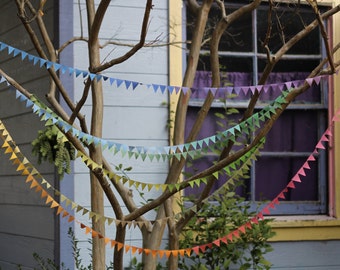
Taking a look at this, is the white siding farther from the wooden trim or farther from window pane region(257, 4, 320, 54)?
window pane region(257, 4, 320, 54)

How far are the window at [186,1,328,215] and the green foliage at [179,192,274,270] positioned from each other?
16.1 inches

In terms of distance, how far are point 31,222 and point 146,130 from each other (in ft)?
3.87

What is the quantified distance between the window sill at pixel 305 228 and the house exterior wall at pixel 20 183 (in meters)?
1.61

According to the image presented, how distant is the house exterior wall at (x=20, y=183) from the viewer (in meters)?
5.98

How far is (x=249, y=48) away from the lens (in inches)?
245

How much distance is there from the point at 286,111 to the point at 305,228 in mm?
898

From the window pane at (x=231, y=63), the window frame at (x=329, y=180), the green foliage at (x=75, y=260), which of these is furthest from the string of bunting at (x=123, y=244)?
the window pane at (x=231, y=63)

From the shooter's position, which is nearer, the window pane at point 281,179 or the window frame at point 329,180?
the window frame at point 329,180

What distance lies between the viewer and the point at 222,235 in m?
5.62

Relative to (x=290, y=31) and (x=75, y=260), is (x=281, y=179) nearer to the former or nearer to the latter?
(x=290, y=31)

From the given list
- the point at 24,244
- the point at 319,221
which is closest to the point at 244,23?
the point at 319,221

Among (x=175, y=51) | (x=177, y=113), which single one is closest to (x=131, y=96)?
(x=175, y=51)

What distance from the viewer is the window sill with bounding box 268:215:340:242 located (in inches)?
236

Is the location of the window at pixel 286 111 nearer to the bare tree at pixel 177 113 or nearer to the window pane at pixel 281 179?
the window pane at pixel 281 179
